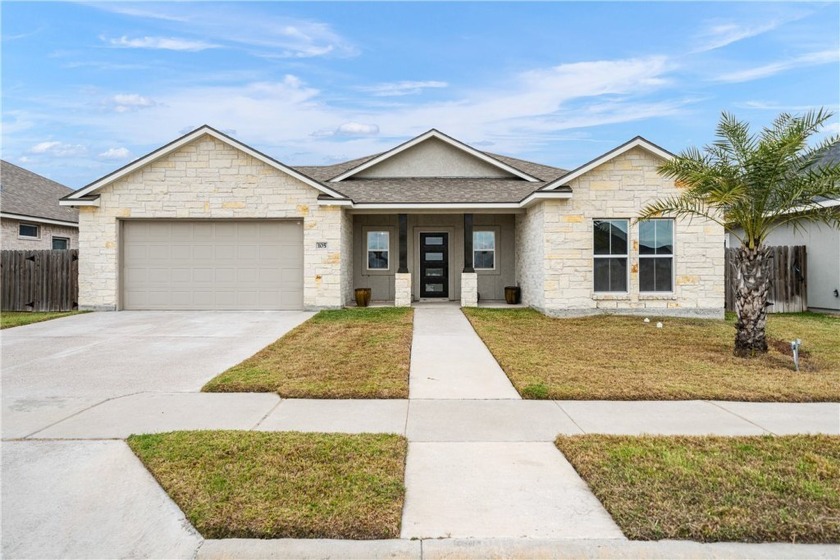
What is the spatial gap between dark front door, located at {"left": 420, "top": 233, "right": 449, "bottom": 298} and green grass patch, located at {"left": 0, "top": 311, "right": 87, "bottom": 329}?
433 inches

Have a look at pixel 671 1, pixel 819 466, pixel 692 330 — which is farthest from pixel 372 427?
pixel 671 1

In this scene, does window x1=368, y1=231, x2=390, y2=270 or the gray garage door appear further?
window x1=368, y1=231, x2=390, y2=270

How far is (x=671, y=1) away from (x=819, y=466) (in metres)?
12.3

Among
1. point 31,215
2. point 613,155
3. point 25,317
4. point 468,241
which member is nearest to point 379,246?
point 468,241

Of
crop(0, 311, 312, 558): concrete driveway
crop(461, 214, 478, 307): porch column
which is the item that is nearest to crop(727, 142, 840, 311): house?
crop(461, 214, 478, 307): porch column

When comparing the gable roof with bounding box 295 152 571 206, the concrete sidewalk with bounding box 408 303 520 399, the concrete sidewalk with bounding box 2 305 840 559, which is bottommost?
the concrete sidewalk with bounding box 2 305 840 559

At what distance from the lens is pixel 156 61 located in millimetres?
15594

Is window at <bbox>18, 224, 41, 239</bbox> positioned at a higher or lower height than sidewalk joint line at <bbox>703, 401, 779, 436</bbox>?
higher

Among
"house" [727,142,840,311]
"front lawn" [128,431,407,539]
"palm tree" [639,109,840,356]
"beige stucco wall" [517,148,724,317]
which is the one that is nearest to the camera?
"front lawn" [128,431,407,539]

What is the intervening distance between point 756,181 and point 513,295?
8528mm

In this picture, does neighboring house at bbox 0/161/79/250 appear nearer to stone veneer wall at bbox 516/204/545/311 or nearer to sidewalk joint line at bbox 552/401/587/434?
stone veneer wall at bbox 516/204/545/311

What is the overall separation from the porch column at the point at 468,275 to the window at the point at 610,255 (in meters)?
3.96

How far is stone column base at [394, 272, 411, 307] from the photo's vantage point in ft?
51.2

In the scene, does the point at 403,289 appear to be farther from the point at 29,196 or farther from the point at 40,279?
the point at 29,196
